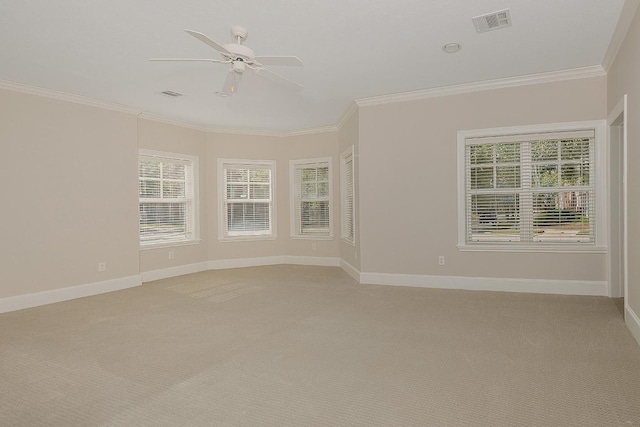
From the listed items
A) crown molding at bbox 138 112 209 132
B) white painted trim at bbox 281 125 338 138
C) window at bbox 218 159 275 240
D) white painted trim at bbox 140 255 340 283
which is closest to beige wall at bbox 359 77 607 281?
white painted trim at bbox 281 125 338 138

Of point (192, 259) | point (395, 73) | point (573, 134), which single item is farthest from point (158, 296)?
point (573, 134)

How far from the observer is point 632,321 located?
337cm

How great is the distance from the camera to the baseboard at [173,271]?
20.8ft

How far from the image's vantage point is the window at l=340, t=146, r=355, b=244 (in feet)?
22.3

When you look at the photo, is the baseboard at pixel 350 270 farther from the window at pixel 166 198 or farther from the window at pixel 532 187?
the window at pixel 166 198

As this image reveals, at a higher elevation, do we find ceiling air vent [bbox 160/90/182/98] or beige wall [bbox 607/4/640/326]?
ceiling air vent [bbox 160/90/182/98]

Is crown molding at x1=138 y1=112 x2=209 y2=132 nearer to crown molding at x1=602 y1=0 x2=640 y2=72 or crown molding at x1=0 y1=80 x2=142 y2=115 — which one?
crown molding at x1=0 y1=80 x2=142 y2=115

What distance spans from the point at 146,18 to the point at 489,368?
3.77 m

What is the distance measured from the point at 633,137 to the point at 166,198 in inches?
249

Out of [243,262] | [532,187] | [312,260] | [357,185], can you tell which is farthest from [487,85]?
[243,262]

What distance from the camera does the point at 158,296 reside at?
5.22 m

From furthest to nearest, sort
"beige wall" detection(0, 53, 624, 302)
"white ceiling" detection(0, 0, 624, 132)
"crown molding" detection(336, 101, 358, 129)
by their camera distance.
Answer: "crown molding" detection(336, 101, 358, 129)
"beige wall" detection(0, 53, 624, 302)
"white ceiling" detection(0, 0, 624, 132)

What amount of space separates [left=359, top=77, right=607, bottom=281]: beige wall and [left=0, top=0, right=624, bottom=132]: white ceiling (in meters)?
0.35

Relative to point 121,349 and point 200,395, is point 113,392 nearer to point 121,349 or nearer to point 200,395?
point 200,395
